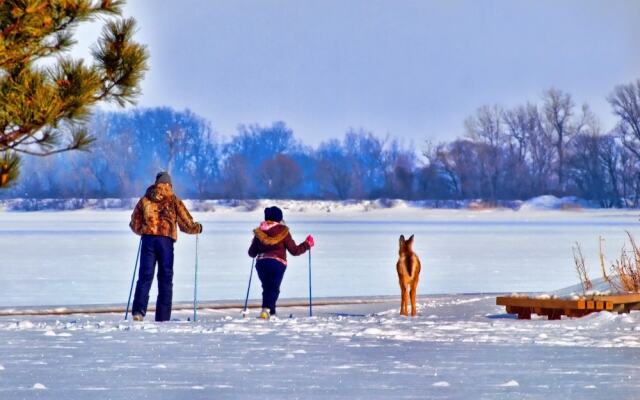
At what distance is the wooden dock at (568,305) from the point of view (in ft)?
41.1

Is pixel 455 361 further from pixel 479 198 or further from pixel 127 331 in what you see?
pixel 479 198

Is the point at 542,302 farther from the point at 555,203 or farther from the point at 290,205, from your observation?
the point at 290,205

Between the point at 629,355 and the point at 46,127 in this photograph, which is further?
the point at 46,127

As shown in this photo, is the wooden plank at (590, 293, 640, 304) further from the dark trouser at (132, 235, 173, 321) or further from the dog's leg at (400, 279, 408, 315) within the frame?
the dark trouser at (132, 235, 173, 321)

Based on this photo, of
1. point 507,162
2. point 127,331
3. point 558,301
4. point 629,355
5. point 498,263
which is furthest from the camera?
point 507,162

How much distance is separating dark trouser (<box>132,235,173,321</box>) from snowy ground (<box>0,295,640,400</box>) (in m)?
0.43

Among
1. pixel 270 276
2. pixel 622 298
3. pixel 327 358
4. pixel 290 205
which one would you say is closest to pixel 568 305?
pixel 622 298

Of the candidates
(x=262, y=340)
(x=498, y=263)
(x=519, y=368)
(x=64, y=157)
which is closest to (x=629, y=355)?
(x=519, y=368)

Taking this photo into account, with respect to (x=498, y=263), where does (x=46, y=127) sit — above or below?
above

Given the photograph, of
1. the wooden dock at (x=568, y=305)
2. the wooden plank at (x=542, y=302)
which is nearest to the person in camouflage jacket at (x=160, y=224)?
the wooden plank at (x=542, y=302)

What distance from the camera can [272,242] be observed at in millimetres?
13078

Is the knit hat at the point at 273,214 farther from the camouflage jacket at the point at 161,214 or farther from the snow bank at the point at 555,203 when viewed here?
the snow bank at the point at 555,203

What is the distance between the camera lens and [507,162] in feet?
315

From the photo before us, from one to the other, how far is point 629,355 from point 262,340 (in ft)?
10.3
